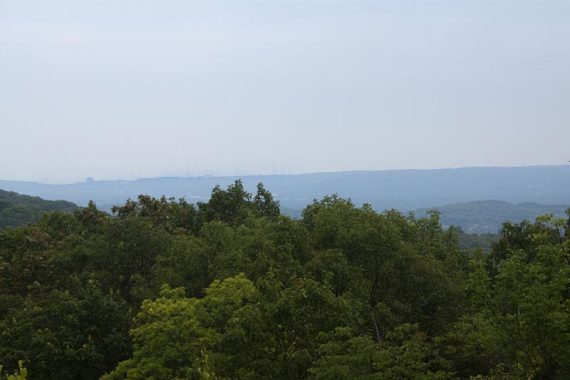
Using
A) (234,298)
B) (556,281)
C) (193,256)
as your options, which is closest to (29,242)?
(193,256)

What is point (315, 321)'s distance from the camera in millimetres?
17250

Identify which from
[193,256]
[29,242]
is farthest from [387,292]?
[29,242]

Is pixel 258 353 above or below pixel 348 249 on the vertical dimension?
below

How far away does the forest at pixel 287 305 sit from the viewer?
16438mm

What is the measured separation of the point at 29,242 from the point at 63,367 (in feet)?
45.0

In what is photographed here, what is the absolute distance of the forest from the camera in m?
16.4

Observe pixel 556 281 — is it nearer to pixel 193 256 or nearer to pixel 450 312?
pixel 450 312

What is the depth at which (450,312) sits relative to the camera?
26328mm

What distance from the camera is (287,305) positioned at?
1639 centimetres

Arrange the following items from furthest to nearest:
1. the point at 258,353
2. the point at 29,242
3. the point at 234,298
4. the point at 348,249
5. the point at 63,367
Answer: the point at 29,242 → the point at 348,249 → the point at 63,367 → the point at 234,298 → the point at 258,353

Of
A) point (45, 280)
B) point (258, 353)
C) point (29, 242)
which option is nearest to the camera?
point (258, 353)

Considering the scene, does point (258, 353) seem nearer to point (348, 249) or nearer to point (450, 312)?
point (348, 249)

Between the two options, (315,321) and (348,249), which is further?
(348,249)

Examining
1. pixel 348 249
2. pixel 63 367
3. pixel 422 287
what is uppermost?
pixel 348 249
